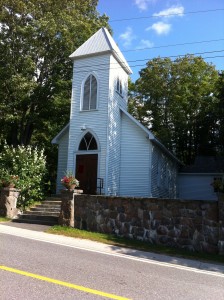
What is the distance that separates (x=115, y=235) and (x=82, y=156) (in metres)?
7.24

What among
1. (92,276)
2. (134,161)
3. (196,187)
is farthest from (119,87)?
(92,276)

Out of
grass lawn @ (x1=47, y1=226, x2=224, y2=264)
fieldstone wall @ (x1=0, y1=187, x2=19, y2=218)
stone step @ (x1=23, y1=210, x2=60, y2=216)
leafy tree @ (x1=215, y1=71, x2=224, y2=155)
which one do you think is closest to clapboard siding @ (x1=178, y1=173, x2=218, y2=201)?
leafy tree @ (x1=215, y1=71, x2=224, y2=155)

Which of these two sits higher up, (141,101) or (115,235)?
(141,101)

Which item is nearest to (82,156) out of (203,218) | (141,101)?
(203,218)

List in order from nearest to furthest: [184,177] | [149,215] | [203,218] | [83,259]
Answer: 1. [83,259]
2. [203,218]
3. [149,215]
4. [184,177]

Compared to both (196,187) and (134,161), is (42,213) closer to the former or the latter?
(134,161)

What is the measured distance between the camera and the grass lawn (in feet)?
35.7

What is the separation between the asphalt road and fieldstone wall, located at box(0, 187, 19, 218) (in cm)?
630

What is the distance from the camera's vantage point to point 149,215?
13023 millimetres

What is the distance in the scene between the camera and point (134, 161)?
20.3 metres

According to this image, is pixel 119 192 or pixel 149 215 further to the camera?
pixel 119 192

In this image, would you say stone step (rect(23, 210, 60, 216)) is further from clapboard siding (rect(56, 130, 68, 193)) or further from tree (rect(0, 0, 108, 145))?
tree (rect(0, 0, 108, 145))

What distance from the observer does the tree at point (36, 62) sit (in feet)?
78.1

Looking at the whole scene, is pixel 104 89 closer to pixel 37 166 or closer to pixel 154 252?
pixel 37 166
